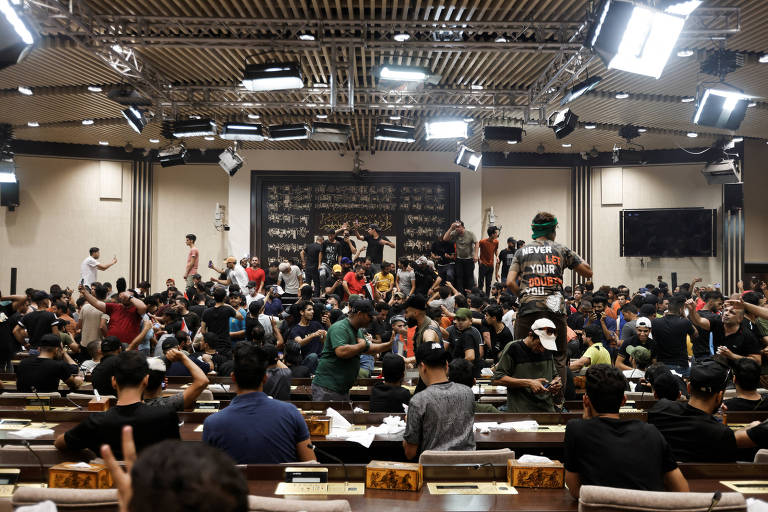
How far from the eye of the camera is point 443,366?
3.75 m

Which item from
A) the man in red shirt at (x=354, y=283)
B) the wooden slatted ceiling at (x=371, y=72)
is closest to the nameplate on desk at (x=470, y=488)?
the wooden slatted ceiling at (x=371, y=72)

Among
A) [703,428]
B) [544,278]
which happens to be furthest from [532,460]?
[544,278]

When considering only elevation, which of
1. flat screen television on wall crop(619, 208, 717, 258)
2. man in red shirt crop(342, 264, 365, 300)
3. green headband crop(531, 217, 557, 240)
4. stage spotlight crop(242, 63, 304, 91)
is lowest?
man in red shirt crop(342, 264, 365, 300)

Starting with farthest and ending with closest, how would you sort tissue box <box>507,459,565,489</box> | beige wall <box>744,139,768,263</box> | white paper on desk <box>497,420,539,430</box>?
beige wall <box>744,139,768,263</box> → white paper on desk <box>497,420,539,430</box> → tissue box <box>507,459,565,489</box>

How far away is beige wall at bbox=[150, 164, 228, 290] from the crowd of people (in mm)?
6384

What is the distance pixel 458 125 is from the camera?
1233 cm

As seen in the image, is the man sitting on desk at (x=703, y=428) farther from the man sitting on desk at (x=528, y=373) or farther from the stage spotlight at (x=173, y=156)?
the stage spotlight at (x=173, y=156)

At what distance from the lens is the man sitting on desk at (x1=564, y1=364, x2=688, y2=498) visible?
8.14 ft

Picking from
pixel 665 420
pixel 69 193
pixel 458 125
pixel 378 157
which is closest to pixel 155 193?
pixel 69 193

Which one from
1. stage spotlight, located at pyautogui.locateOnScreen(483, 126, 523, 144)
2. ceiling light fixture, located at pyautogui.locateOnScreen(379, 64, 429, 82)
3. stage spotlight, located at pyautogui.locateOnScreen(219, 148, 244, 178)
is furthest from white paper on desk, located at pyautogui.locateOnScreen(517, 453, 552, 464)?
stage spotlight, located at pyautogui.locateOnScreen(219, 148, 244, 178)

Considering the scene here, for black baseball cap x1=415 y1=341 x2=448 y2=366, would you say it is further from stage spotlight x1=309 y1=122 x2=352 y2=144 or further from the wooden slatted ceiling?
stage spotlight x1=309 y1=122 x2=352 y2=144

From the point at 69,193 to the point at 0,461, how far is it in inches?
596

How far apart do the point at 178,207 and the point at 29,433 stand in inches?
565

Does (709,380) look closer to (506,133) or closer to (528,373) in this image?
(528,373)
